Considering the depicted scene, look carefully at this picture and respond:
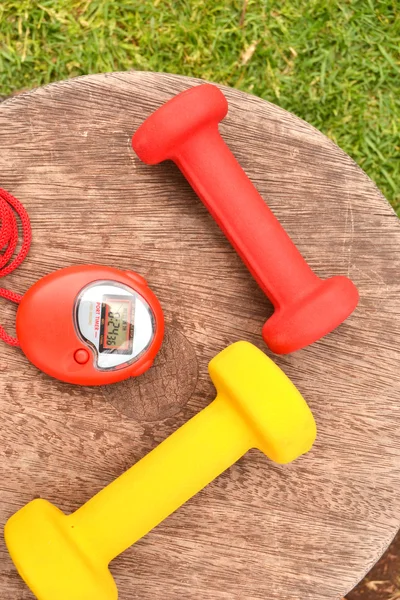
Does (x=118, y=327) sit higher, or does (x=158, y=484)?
(x=118, y=327)

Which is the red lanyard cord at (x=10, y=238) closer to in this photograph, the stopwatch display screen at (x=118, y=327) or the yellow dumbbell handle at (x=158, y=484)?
the stopwatch display screen at (x=118, y=327)

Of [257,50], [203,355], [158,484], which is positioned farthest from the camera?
[257,50]

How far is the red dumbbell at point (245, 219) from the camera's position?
2.39 ft

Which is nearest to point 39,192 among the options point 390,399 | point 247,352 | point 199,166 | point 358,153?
point 199,166

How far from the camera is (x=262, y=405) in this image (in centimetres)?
68

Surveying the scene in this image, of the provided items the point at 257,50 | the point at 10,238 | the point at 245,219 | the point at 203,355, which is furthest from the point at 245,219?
the point at 257,50

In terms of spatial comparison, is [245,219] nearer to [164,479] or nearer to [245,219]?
[245,219]

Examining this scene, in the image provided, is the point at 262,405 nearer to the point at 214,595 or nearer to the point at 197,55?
the point at 214,595

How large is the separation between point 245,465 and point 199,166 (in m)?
0.41

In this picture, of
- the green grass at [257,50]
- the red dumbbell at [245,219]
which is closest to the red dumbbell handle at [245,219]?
the red dumbbell at [245,219]

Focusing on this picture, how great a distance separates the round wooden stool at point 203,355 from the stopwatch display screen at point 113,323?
0.04 m

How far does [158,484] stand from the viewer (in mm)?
697

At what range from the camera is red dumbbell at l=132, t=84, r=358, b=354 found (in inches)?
28.6

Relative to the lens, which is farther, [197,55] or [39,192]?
[197,55]
